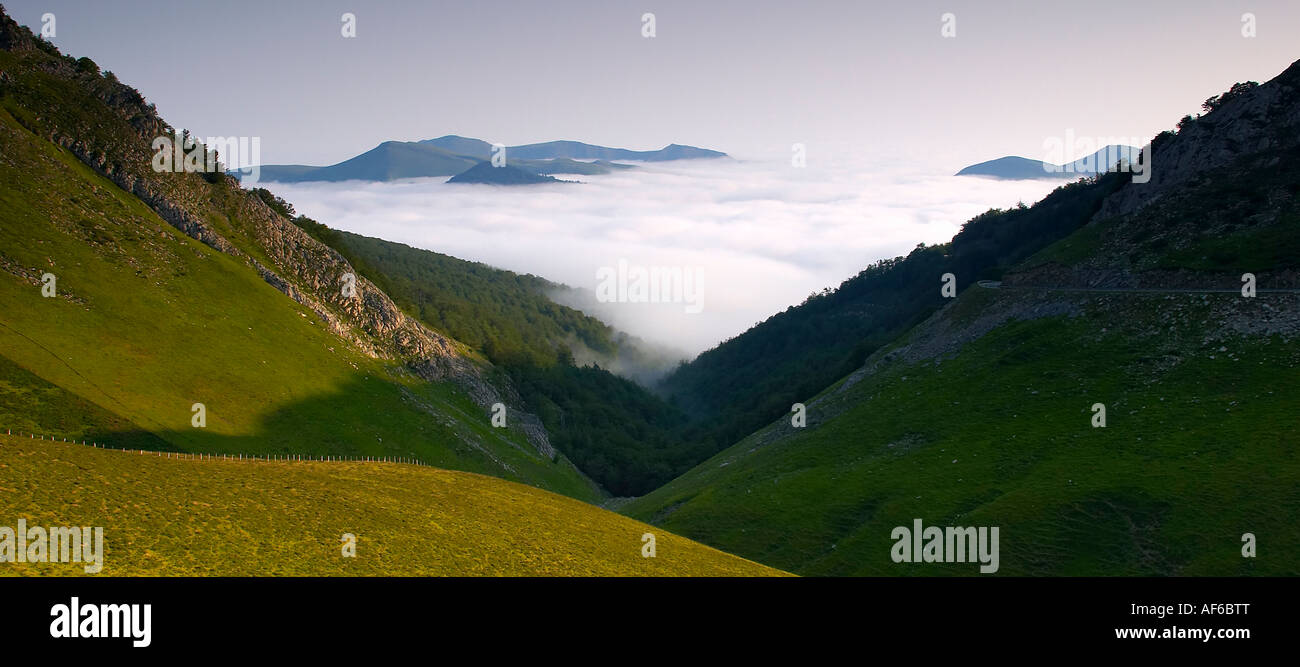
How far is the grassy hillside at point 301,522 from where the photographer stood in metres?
34.2

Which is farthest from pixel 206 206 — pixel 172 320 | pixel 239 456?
pixel 239 456

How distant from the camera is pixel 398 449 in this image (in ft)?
336

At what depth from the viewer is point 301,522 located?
4084 cm

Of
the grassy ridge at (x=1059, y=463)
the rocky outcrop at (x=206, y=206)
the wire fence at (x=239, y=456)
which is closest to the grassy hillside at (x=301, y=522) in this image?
the wire fence at (x=239, y=456)

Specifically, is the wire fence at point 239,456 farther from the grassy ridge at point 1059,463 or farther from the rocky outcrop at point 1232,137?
the rocky outcrop at point 1232,137

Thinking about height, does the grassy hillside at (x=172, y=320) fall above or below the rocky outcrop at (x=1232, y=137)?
below

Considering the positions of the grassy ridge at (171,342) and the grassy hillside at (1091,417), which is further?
the grassy ridge at (171,342)

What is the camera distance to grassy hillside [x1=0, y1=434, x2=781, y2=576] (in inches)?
1347

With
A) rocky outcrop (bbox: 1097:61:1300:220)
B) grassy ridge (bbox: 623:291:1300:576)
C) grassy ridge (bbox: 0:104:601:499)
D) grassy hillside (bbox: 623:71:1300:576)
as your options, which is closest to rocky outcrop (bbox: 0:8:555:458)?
grassy ridge (bbox: 0:104:601:499)

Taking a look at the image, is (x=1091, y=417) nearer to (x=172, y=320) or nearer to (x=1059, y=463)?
(x=1059, y=463)
